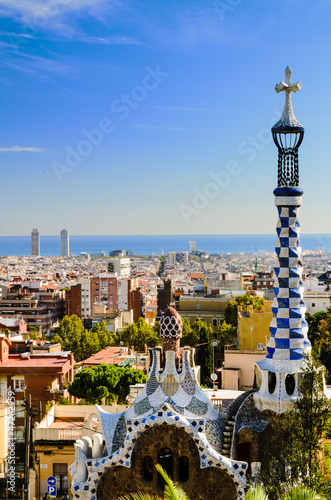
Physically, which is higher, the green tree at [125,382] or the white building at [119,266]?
the white building at [119,266]

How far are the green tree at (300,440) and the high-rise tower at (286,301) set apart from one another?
337 millimetres

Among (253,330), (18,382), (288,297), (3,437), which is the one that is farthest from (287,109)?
(253,330)

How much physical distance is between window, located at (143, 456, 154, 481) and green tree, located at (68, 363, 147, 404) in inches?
476

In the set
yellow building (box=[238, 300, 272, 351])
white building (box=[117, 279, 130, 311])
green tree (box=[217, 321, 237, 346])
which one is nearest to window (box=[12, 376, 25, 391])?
yellow building (box=[238, 300, 272, 351])

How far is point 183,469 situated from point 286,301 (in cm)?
301

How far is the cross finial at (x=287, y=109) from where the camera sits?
10.5m

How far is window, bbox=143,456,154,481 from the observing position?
9531 millimetres

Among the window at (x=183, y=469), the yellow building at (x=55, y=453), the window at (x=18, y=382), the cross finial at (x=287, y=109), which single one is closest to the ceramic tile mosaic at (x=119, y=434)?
the window at (x=183, y=469)

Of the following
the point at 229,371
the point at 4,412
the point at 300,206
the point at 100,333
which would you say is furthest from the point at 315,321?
the point at 300,206

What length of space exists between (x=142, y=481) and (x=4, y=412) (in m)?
9.30

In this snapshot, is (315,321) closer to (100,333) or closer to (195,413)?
(100,333)

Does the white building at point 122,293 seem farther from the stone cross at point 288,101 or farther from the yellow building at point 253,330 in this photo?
the stone cross at point 288,101

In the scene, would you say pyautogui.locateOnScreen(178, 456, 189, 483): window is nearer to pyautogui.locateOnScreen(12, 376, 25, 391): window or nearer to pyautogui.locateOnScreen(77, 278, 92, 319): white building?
pyautogui.locateOnScreen(12, 376, 25, 391): window

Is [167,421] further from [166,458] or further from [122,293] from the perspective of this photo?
[122,293]
